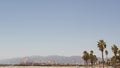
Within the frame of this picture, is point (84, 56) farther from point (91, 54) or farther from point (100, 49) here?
point (100, 49)

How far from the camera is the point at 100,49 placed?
11269cm

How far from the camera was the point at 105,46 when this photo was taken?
116 meters

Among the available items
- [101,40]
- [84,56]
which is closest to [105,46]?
[101,40]

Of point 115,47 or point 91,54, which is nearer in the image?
point 115,47

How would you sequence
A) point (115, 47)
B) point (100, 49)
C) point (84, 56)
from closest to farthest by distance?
point (100, 49), point (115, 47), point (84, 56)

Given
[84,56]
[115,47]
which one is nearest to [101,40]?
[115,47]

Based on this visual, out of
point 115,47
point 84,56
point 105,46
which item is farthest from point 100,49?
point 84,56

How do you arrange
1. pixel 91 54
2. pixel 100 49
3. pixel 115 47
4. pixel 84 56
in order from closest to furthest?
pixel 100 49
pixel 115 47
pixel 84 56
pixel 91 54

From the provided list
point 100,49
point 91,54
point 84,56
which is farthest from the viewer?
point 91,54

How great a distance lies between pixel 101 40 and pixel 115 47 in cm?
1101

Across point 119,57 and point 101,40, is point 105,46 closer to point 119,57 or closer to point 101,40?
point 101,40

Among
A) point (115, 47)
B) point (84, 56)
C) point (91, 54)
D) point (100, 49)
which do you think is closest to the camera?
point (100, 49)

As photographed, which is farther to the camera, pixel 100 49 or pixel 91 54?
pixel 91 54

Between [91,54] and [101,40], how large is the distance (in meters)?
29.9
